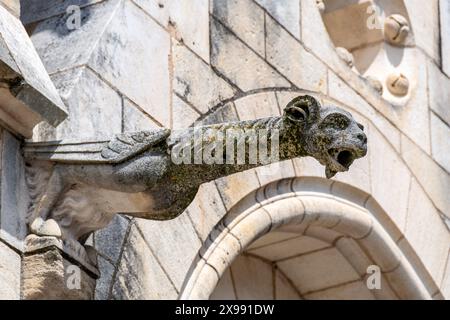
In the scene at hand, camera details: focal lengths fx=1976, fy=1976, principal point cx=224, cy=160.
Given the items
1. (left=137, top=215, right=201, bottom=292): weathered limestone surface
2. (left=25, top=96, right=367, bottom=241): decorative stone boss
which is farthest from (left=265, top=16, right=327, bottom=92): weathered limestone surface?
(left=25, top=96, right=367, bottom=241): decorative stone boss

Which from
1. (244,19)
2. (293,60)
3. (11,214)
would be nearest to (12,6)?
(11,214)

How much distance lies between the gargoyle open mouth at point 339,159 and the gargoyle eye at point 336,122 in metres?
0.09

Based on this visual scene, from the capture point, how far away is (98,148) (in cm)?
739

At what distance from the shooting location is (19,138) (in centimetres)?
745

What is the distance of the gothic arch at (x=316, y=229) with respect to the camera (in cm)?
876

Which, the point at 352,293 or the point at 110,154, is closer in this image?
the point at 110,154

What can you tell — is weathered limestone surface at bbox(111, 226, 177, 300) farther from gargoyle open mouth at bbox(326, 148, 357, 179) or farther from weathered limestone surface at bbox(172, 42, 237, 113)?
gargoyle open mouth at bbox(326, 148, 357, 179)

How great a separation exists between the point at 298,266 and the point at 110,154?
10.0ft

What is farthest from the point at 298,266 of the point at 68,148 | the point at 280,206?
the point at 68,148

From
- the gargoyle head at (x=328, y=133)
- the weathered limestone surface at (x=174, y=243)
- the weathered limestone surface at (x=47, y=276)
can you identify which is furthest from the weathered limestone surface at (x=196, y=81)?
the gargoyle head at (x=328, y=133)

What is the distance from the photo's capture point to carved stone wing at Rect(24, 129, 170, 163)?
7.35 metres

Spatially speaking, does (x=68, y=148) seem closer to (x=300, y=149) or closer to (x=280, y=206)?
(x=300, y=149)
